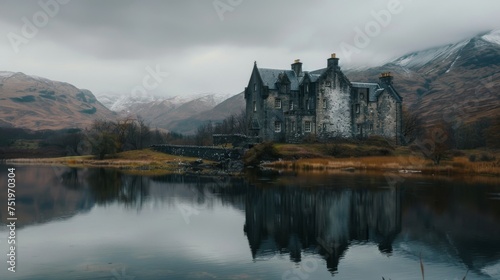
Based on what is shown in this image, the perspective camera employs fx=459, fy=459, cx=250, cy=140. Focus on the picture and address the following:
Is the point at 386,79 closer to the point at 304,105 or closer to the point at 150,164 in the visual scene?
the point at 304,105

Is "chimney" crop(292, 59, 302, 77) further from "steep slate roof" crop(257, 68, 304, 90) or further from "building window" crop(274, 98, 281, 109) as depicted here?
"building window" crop(274, 98, 281, 109)

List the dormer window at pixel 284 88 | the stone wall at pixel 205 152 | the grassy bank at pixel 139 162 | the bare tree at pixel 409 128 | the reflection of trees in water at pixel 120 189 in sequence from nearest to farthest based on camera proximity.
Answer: the reflection of trees in water at pixel 120 189, the grassy bank at pixel 139 162, the stone wall at pixel 205 152, the dormer window at pixel 284 88, the bare tree at pixel 409 128

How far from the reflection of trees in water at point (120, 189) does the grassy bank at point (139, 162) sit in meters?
13.6

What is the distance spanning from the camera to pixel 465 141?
318 feet

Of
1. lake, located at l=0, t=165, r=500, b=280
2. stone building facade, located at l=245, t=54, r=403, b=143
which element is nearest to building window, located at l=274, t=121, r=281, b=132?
stone building facade, located at l=245, t=54, r=403, b=143

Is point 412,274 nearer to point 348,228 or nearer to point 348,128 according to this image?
point 348,228

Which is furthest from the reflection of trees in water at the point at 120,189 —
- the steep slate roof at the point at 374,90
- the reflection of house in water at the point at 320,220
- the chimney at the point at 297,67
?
the steep slate roof at the point at 374,90

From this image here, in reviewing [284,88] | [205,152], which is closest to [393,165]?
[284,88]

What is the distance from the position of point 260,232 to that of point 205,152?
50008mm

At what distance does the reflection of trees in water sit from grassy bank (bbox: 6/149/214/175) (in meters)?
13.6

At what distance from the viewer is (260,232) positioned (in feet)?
78.0

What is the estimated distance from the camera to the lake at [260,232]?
57.0ft

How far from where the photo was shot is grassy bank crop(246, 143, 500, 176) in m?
52.3

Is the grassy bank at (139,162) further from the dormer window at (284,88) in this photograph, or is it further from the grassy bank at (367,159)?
the dormer window at (284,88)
